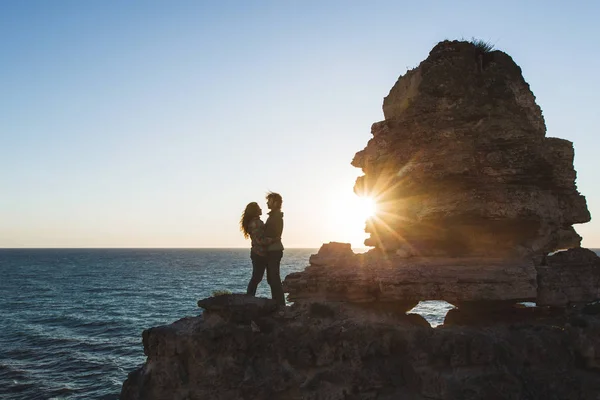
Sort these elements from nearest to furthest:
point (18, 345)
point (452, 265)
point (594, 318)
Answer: point (594, 318) < point (452, 265) < point (18, 345)

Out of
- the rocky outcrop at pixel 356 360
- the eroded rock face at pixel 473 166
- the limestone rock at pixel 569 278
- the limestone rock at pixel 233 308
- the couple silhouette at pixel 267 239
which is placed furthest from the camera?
the eroded rock face at pixel 473 166

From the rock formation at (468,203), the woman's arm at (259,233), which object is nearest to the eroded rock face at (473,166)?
the rock formation at (468,203)

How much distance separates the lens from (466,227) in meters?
15.6

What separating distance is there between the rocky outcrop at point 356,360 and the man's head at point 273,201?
3.51m

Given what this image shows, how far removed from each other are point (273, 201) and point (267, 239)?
1356 mm

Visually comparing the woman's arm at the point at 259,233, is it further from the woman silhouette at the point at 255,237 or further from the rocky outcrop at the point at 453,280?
the rocky outcrop at the point at 453,280

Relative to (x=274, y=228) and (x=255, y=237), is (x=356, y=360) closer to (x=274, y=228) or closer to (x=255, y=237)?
(x=274, y=228)

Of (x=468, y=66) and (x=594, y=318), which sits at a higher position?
(x=468, y=66)

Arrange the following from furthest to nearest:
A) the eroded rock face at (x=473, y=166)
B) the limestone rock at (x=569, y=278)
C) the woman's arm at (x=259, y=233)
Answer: the eroded rock face at (x=473, y=166) → the limestone rock at (x=569, y=278) → the woman's arm at (x=259, y=233)

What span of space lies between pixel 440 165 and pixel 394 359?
23.2 ft

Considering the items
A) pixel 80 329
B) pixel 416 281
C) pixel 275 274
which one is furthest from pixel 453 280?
pixel 80 329

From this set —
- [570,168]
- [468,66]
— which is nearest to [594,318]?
[570,168]

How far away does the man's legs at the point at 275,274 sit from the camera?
1404 centimetres

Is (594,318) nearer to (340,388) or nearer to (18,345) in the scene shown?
(340,388)
